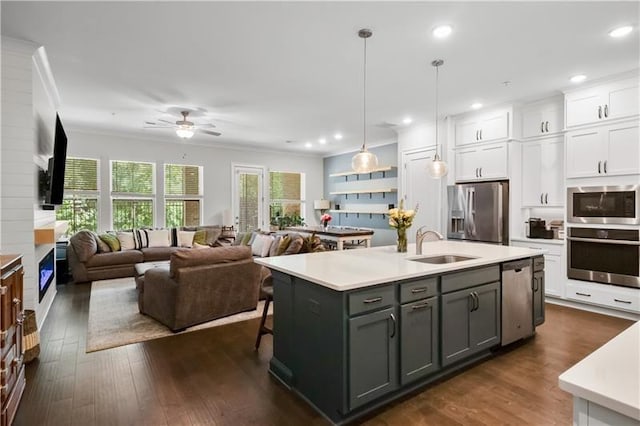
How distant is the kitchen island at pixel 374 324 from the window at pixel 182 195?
18.9 ft

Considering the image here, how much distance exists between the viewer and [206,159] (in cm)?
809

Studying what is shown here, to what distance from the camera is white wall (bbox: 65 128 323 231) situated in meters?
6.81

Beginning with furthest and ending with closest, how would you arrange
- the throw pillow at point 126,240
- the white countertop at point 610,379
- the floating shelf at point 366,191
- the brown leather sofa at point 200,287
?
the floating shelf at point 366,191 < the throw pillow at point 126,240 < the brown leather sofa at point 200,287 < the white countertop at point 610,379

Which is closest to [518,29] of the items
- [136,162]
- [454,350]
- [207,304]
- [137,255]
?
[454,350]

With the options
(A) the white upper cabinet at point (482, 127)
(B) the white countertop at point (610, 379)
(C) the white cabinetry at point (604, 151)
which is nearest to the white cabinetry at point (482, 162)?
(A) the white upper cabinet at point (482, 127)

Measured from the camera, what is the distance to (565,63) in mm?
3615

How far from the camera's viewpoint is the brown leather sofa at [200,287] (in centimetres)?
359

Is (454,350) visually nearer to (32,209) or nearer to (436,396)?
(436,396)

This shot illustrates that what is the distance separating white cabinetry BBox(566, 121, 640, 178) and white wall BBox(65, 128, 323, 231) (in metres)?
6.50

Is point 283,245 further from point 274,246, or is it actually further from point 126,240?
point 126,240

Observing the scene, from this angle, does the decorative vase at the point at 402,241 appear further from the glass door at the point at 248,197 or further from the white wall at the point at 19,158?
the glass door at the point at 248,197

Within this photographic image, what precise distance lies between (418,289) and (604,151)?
3.41 meters

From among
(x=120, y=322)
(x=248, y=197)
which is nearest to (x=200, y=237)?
(x=248, y=197)

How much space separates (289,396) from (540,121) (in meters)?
4.88
